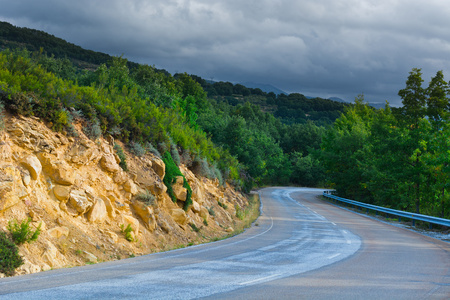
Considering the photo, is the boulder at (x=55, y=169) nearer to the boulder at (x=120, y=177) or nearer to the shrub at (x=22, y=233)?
the boulder at (x=120, y=177)

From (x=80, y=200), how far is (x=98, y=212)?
81 cm

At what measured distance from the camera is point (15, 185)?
1032 cm

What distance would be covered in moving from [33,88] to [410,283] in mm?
12001

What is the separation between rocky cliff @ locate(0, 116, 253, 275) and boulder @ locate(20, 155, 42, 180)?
0.03 m

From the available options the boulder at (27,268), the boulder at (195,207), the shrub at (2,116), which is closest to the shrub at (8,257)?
the boulder at (27,268)

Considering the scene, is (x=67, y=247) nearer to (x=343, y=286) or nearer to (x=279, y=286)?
(x=279, y=286)

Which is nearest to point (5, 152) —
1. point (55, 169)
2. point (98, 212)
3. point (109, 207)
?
point (55, 169)

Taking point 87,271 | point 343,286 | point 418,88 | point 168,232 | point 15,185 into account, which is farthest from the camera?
point 418,88

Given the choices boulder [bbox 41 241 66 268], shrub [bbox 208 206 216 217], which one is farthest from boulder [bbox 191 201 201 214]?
boulder [bbox 41 241 66 268]

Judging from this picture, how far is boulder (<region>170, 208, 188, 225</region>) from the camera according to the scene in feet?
55.8

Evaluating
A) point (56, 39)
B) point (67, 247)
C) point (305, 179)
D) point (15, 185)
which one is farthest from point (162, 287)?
point (56, 39)

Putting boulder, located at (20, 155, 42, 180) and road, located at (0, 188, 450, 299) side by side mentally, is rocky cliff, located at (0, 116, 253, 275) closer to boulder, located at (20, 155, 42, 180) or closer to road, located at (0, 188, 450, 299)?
boulder, located at (20, 155, 42, 180)

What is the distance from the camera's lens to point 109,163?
14.6 m

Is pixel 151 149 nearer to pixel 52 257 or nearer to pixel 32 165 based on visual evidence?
pixel 32 165
